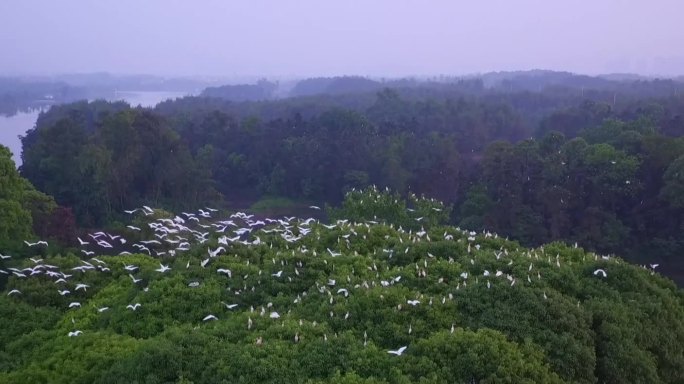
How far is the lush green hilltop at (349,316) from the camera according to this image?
8922mm

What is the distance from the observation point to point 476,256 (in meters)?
12.5

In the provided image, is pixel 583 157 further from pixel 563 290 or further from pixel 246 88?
pixel 246 88

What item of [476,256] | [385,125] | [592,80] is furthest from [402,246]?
[592,80]

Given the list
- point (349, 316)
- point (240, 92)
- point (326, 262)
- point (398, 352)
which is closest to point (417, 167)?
point (326, 262)

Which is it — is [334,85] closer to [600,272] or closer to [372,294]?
[600,272]

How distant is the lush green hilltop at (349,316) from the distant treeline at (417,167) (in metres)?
17.1

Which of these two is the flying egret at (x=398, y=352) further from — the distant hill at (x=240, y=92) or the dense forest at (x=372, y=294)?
the distant hill at (x=240, y=92)

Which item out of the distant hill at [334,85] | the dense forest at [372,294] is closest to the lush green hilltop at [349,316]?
the dense forest at [372,294]

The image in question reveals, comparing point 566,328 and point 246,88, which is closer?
point 566,328

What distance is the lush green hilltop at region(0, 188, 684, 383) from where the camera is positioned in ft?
29.3

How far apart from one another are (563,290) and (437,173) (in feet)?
91.9

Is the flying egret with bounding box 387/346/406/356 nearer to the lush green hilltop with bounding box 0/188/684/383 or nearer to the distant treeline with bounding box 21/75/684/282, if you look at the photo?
the lush green hilltop with bounding box 0/188/684/383

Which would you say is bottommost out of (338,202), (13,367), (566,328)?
(338,202)

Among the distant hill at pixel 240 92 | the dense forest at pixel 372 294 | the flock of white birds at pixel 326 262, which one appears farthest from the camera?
the distant hill at pixel 240 92
